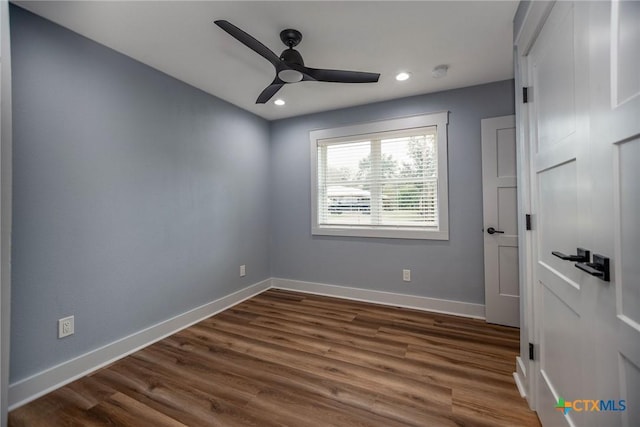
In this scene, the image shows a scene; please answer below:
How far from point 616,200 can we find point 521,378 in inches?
59.9

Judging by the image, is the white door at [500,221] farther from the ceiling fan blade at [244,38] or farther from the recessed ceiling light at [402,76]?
the ceiling fan blade at [244,38]

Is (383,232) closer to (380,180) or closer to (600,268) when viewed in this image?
(380,180)

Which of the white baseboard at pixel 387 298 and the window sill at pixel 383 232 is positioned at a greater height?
the window sill at pixel 383 232

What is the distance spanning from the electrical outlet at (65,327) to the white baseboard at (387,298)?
234 centimetres

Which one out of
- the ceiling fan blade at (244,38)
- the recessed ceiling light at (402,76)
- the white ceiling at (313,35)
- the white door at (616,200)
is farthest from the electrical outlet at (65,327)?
the recessed ceiling light at (402,76)

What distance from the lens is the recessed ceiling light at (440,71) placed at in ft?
8.06

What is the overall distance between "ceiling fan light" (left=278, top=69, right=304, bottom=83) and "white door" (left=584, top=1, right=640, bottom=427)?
5.03ft

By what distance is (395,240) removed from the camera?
323 cm

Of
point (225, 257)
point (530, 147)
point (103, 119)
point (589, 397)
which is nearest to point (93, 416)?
point (225, 257)

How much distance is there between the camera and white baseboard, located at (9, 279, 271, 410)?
168 cm

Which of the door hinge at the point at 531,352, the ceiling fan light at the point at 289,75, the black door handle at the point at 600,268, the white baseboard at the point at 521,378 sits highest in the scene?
the ceiling fan light at the point at 289,75

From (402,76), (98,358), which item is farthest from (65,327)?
(402,76)

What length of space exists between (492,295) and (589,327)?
1959 mm

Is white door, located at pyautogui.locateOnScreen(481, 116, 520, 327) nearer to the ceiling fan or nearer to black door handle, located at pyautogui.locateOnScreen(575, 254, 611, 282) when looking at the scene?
the ceiling fan
